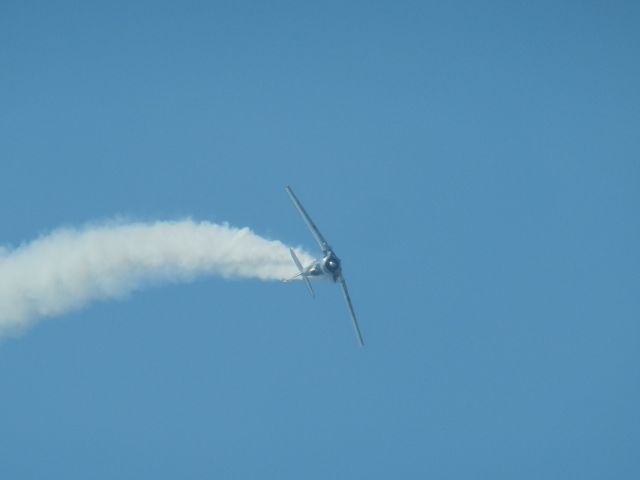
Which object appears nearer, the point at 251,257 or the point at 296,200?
the point at 296,200

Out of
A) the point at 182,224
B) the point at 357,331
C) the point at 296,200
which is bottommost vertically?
the point at 357,331

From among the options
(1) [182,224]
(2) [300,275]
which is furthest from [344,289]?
(1) [182,224]

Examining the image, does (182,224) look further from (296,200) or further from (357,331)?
(357,331)

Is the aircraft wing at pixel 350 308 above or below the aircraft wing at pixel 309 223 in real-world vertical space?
below

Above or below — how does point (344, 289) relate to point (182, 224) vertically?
below

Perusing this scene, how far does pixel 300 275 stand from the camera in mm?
72562

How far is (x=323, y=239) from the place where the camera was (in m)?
69.4

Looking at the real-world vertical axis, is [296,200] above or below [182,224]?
below

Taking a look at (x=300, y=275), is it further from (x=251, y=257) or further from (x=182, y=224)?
(x=182, y=224)

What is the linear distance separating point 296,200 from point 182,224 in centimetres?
948

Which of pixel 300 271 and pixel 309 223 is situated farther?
pixel 300 271

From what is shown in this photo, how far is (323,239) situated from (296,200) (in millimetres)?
3305

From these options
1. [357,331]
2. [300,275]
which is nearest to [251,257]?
[300,275]

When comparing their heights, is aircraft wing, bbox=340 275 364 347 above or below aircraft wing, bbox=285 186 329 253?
below
